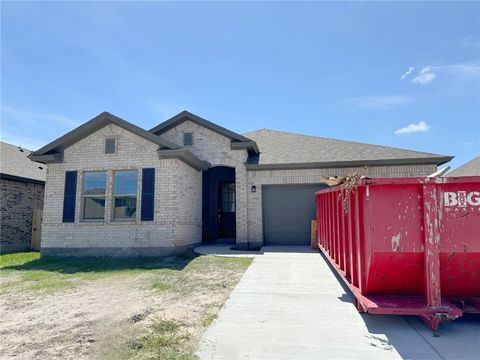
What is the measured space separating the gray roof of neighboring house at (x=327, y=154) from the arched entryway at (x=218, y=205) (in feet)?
7.34

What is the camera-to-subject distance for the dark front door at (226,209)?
1498 centimetres

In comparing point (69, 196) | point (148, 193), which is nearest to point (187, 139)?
point (148, 193)

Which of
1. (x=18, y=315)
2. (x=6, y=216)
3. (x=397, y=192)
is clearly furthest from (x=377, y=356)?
(x=6, y=216)

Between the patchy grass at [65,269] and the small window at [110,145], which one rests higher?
the small window at [110,145]

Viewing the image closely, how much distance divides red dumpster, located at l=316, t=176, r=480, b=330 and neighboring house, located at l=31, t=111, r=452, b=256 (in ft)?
19.6

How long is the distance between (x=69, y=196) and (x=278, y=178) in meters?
8.18

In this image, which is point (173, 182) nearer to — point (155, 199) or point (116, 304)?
point (155, 199)

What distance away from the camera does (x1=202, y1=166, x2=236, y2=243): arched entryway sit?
47.5 feet

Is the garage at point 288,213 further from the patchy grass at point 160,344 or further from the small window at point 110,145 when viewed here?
the patchy grass at point 160,344

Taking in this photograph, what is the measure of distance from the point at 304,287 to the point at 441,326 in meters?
2.58

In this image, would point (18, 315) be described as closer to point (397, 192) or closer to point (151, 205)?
point (151, 205)

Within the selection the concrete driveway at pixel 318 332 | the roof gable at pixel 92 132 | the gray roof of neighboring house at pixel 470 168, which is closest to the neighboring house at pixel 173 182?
the roof gable at pixel 92 132

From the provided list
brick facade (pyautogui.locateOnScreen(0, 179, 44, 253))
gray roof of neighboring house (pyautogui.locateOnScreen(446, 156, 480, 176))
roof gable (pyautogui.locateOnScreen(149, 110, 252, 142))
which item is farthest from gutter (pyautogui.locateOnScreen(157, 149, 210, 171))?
gray roof of neighboring house (pyautogui.locateOnScreen(446, 156, 480, 176))

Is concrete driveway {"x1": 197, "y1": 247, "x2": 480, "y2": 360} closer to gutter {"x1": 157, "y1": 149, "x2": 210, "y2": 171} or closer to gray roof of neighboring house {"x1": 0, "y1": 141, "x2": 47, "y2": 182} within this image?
gutter {"x1": 157, "y1": 149, "x2": 210, "y2": 171}
